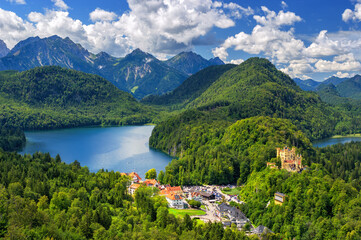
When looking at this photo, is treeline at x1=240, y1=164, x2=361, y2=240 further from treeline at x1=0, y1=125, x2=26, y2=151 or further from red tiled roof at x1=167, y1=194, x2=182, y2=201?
treeline at x1=0, y1=125, x2=26, y2=151

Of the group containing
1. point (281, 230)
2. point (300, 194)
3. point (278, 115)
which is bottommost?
point (281, 230)

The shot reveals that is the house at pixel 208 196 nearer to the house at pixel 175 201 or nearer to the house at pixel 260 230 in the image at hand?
the house at pixel 175 201

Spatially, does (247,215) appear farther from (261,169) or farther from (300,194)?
(261,169)

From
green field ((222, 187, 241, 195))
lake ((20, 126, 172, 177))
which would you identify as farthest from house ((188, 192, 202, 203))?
lake ((20, 126, 172, 177))

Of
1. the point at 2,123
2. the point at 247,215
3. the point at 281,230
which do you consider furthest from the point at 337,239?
the point at 2,123

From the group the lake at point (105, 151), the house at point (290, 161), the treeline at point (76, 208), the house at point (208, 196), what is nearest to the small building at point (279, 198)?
the house at point (290, 161)

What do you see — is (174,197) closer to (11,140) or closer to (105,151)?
(105,151)
